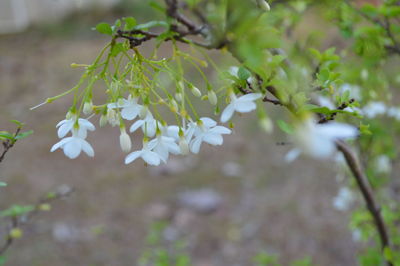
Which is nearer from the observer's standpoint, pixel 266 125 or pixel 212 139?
pixel 266 125

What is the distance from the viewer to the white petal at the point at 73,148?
830 millimetres

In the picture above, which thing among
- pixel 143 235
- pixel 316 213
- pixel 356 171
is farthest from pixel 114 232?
pixel 356 171

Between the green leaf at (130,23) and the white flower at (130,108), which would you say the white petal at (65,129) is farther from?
the green leaf at (130,23)

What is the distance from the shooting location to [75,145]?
0.84 meters

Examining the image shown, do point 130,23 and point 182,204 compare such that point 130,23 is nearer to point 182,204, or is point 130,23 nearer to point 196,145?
point 196,145

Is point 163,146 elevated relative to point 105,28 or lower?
lower

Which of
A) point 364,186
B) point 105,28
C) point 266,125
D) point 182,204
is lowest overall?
point 182,204

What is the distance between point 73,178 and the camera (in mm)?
3537

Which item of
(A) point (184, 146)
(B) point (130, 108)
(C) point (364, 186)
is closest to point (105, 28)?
(B) point (130, 108)

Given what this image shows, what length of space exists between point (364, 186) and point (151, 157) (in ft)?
2.64

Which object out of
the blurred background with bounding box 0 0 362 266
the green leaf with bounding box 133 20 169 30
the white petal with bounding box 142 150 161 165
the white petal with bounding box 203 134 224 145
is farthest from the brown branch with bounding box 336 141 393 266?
the blurred background with bounding box 0 0 362 266

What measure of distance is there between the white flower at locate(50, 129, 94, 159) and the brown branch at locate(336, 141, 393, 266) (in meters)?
0.66

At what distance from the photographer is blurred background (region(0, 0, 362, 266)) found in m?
2.79

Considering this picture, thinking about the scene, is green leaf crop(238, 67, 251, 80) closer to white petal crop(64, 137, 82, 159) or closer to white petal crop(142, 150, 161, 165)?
white petal crop(142, 150, 161, 165)
